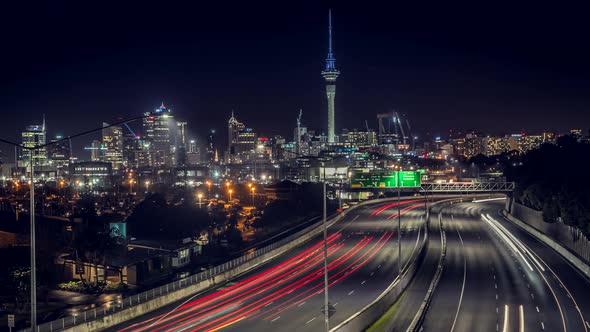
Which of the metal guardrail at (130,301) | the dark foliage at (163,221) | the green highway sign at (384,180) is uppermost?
the green highway sign at (384,180)

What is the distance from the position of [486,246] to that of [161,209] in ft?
220

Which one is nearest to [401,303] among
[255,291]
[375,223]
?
[255,291]

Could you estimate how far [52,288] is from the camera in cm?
5247

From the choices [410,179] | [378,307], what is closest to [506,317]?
[378,307]

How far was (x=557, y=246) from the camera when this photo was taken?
2731 inches

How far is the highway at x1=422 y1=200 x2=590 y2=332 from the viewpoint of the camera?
3891 centimetres

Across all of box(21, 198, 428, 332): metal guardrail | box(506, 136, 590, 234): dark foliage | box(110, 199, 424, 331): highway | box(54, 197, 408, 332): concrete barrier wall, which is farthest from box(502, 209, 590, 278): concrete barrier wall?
box(21, 198, 428, 332): metal guardrail

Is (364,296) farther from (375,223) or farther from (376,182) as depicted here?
(376,182)

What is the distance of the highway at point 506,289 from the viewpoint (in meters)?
38.9

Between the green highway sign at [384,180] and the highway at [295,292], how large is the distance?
21.6m

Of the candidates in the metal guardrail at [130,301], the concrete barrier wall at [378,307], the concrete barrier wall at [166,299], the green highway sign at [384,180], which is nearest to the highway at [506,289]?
the concrete barrier wall at [378,307]

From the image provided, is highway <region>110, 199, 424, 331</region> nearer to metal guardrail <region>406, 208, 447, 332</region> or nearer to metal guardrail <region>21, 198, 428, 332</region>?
metal guardrail <region>21, 198, 428, 332</region>

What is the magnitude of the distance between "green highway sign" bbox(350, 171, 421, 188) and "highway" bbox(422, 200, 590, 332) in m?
23.0

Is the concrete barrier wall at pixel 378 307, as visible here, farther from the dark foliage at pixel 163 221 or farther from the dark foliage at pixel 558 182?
the dark foliage at pixel 163 221
